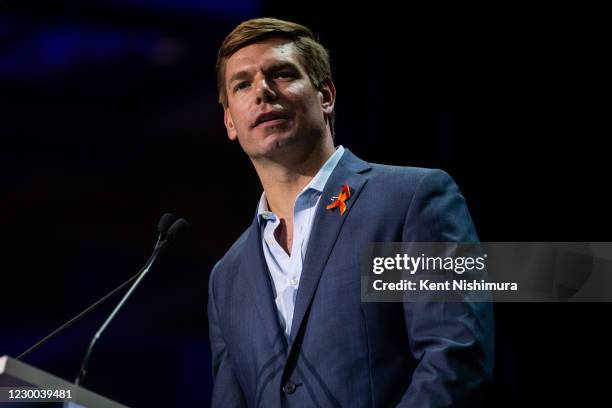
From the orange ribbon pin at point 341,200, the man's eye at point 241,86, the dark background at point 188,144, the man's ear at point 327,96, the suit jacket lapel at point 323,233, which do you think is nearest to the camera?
the suit jacket lapel at point 323,233

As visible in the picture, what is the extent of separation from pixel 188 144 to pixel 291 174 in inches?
50.7

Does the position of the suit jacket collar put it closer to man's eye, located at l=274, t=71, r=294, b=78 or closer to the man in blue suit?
the man in blue suit

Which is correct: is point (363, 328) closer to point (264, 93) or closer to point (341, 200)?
point (341, 200)

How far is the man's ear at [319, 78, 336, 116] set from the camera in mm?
2629

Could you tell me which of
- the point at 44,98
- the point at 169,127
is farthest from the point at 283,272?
the point at 44,98

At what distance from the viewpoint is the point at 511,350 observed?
296cm

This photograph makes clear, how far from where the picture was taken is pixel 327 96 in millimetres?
2666

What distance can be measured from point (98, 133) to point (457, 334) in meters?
2.36

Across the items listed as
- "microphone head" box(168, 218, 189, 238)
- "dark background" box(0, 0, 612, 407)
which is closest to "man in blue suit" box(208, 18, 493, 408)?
"microphone head" box(168, 218, 189, 238)

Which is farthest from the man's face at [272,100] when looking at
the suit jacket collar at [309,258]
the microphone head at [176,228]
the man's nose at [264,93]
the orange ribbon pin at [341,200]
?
the microphone head at [176,228]

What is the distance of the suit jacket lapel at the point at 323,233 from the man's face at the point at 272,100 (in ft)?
0.75

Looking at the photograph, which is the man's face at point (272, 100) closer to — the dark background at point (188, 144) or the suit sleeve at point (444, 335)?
the suit sleeve at point (444, 335)

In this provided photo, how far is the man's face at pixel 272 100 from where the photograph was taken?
2391mm

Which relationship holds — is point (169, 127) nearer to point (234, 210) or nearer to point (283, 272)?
point (234, 210)
